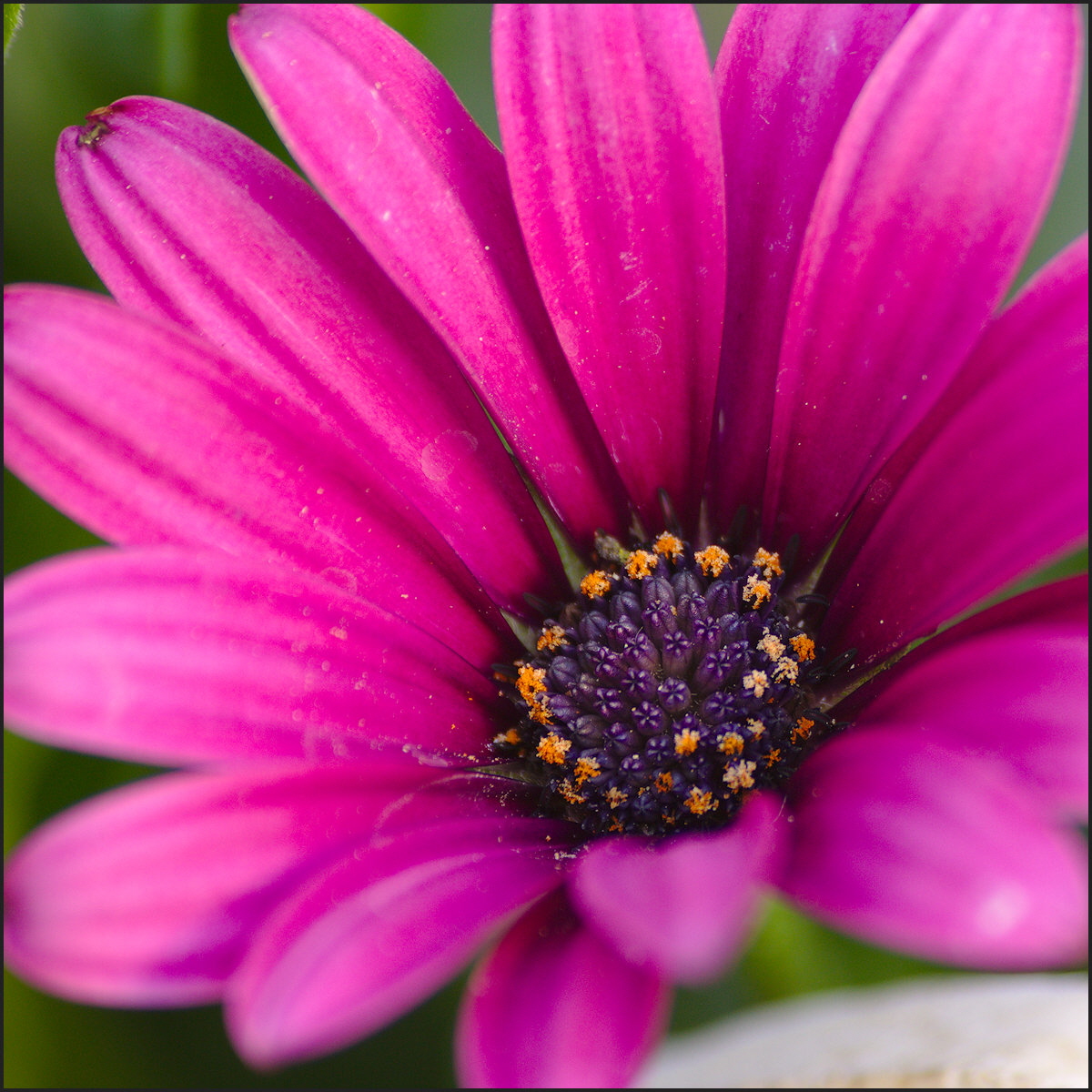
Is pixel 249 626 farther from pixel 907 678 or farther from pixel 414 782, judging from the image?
pixel 907 678

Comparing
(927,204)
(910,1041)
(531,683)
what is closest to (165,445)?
(531,683)

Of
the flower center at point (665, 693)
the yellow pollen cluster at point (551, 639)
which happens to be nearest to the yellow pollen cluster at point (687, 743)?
the flower center at point (665, 693)

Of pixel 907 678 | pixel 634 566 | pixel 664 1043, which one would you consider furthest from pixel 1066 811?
pixel 664 1043

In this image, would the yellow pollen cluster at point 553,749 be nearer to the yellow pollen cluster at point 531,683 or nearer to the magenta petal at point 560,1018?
the yellow pollen cluster at point 531,683

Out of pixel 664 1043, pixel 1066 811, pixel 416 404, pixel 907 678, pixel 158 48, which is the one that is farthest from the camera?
pixel 664 1043

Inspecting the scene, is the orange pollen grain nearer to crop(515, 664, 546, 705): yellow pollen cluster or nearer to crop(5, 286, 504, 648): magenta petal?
crop(515, 664, 546, 705): yellow pollen cluster
